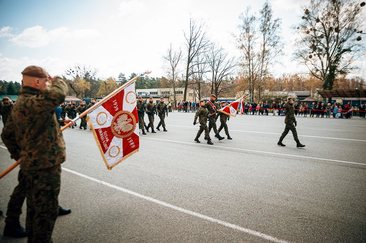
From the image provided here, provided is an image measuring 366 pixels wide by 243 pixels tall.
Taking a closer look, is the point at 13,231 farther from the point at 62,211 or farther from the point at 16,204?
the point at 62,211

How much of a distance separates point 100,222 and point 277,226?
2528mm

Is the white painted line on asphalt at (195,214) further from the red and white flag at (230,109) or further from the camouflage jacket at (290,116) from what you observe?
the red and white flag at (230,109)

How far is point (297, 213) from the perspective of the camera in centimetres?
352

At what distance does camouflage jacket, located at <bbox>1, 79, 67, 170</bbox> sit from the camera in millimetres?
2137

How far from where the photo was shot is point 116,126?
3844 mm

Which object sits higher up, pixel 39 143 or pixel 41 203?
pixel 39 143

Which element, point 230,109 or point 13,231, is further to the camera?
point 230,109

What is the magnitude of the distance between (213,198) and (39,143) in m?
2.93

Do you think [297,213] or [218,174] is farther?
[218,174]

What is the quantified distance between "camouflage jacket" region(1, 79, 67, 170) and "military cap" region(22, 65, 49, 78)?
0.14 metres

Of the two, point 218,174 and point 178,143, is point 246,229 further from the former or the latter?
point 178,143

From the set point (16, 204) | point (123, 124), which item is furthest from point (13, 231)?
point (123, 124)

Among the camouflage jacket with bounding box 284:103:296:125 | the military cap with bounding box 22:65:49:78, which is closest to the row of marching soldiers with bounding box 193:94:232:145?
the camouflage jacket with bounding box 284:103:296:125

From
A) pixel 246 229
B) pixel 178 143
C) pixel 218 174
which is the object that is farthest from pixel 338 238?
pixel 178 143
